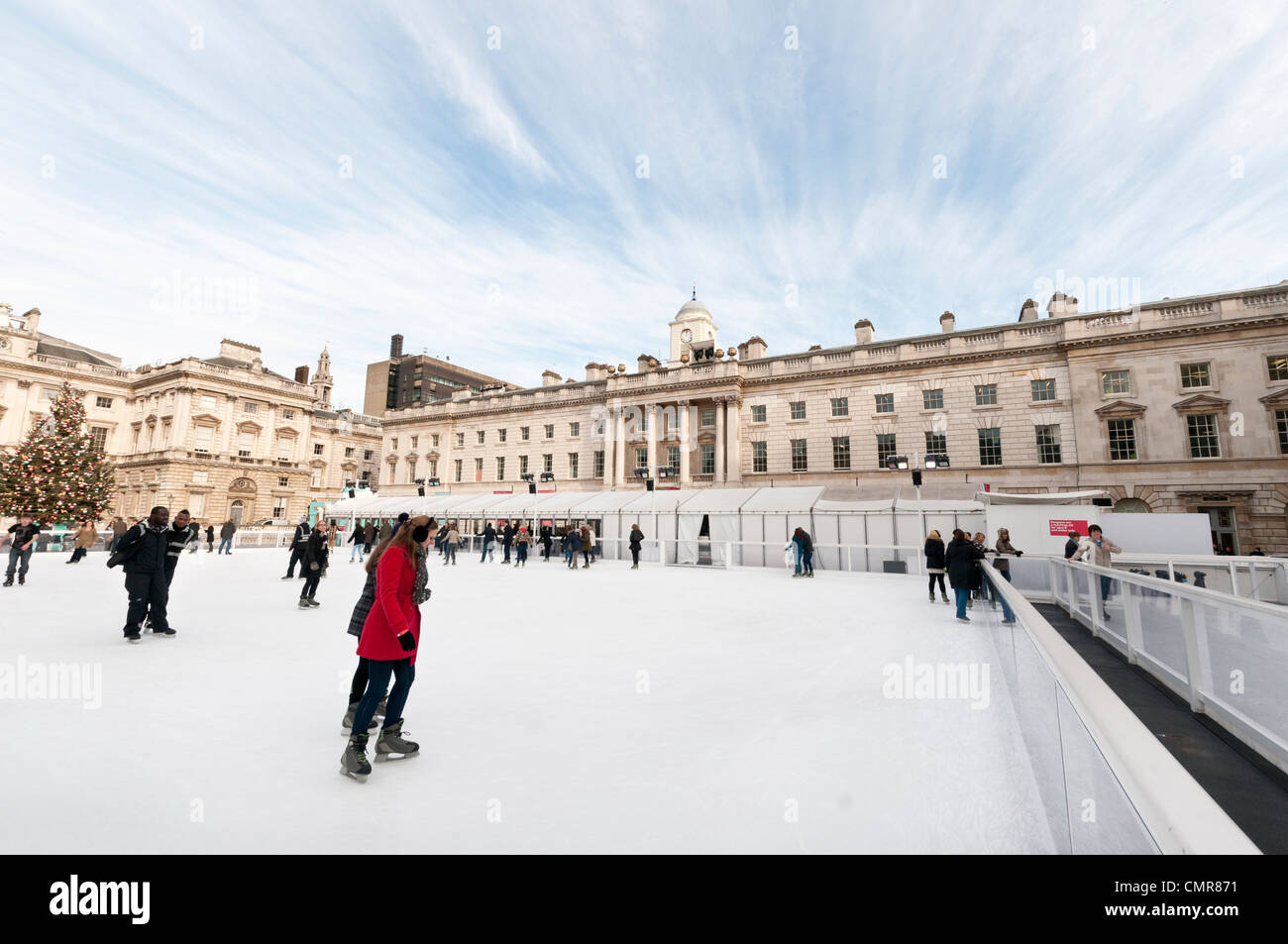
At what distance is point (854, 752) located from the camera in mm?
3926

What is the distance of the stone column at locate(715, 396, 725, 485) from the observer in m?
34.5

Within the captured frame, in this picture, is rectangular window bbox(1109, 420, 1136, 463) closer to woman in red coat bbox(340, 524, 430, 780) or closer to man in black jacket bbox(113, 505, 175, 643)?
woman in red coat bbox(340, 524, 430, 780)

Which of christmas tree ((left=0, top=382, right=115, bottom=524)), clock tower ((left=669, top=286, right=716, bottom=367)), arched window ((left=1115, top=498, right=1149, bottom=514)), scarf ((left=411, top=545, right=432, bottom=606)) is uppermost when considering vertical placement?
clock tower ((left=669, top=286, right=716, bottom=367))

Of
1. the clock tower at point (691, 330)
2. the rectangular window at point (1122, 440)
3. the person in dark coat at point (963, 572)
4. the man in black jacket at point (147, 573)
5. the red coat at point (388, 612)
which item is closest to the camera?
the red coat at point (388, 612)

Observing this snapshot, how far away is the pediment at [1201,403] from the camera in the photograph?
2373 centimetres

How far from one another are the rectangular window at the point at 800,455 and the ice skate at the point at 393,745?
102 feet

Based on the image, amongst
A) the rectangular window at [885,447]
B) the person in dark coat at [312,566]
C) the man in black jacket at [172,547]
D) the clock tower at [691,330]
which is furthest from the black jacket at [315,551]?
the clock tower at [691,330]

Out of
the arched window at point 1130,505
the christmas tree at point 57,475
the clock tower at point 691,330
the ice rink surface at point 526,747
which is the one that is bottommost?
the ice rink surface at point 526,747

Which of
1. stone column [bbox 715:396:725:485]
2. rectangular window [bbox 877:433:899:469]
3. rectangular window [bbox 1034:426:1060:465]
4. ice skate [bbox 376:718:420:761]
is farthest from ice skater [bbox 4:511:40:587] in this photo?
rectangular window [bbox 1034:426:1060:465]

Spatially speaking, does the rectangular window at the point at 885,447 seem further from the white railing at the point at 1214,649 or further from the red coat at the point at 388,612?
the red coat at the point at 388,612

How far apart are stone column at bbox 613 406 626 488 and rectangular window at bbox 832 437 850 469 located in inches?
539

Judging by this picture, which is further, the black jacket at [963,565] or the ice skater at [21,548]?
the ice skater at [21,548]

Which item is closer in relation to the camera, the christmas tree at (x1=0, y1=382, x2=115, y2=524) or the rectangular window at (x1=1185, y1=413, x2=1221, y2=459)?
the rectangular window at (x1=1185, y1=413, x2=1221, y2=459)

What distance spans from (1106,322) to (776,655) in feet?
97.8
